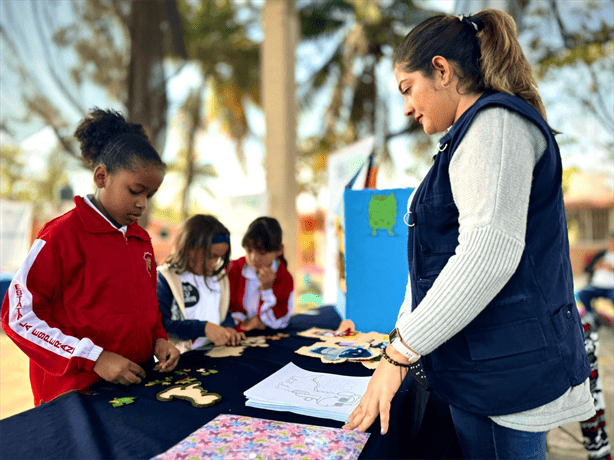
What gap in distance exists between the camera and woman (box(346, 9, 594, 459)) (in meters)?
0.62

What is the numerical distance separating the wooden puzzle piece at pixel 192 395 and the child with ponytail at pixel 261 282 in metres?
0.91

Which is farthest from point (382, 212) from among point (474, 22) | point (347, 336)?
point (474, 22)

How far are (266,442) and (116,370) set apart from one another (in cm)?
48

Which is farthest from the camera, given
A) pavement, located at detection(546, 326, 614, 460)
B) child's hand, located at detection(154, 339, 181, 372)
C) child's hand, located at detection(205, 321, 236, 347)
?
pavement, located at detection(546, 326, 614, 460)

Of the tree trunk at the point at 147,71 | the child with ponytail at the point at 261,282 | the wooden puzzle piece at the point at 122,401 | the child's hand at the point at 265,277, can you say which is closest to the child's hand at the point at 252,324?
the child with ponytail at the point at 261,282

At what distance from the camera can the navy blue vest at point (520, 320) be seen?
2.17 ft

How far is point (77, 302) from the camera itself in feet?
3.70

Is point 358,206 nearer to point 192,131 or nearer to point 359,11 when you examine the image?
point 359,11

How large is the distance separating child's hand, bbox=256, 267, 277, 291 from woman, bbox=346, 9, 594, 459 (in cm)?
132

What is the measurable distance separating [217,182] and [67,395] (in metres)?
12.4

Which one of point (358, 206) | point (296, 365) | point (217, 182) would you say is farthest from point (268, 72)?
point (217, 182)

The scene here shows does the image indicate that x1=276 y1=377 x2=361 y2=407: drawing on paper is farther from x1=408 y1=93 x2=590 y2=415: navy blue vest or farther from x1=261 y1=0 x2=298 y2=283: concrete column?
x1=261 y1=0 x2=298 y2=283: concrete column

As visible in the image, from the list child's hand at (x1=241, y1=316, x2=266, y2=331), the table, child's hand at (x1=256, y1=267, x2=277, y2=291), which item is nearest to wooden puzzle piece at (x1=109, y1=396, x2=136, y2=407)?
the table

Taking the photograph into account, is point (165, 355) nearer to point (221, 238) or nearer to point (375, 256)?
point (221, 238)
